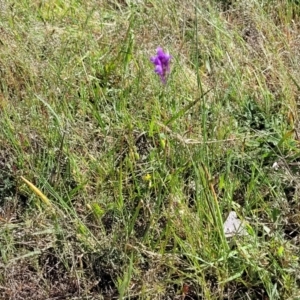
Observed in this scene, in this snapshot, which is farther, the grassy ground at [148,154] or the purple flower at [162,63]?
the purple flower at [162,63]

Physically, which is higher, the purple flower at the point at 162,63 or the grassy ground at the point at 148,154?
the purple flower at the point at 162,63

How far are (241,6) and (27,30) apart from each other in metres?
0.90

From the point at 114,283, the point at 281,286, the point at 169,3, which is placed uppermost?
the point at 169,3

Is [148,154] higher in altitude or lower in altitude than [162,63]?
lower

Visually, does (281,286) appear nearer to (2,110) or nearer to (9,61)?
(2,110)

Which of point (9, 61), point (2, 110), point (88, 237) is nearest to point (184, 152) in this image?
point (88, 237)

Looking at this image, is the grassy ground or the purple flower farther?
the purple flower

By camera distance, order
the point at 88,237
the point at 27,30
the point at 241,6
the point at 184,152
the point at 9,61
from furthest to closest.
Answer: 1. the point at 241,6
2. the point at 27,30
3. the point at 9,61
4. the point at 184,152
5. the point at 88,237

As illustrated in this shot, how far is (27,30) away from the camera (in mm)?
2516

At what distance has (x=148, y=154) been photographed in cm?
204

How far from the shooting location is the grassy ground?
172 cm

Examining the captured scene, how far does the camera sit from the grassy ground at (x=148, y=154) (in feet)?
5.63

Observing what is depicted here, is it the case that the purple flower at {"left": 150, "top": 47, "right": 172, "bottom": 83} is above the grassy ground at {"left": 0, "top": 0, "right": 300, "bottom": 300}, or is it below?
above

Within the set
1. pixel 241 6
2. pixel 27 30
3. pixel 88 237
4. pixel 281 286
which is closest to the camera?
pixel 281 286
